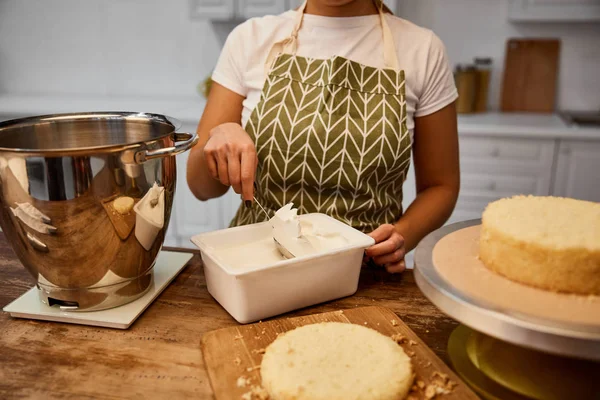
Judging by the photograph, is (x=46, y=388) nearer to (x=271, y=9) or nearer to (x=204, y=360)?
(x=204, y=360)

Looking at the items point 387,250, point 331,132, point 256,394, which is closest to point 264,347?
point 256,394

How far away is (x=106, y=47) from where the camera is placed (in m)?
3.10

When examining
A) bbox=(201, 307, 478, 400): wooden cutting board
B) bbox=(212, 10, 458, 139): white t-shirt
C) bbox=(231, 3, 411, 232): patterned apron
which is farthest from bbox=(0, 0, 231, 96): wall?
bbox=(201, 307, 478, 400): wooden cutting board

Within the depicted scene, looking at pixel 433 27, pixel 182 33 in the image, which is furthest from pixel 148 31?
pixel 433 27

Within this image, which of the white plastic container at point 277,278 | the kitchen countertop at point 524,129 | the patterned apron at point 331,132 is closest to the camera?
the white plastic container at point 277,278

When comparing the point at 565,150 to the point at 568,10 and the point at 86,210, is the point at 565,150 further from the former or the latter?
the point at 86,210

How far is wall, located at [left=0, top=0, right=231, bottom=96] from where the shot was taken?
3.00 meters

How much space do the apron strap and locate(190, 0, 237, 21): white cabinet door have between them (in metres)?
1.39

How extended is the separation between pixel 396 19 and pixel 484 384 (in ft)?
3.10

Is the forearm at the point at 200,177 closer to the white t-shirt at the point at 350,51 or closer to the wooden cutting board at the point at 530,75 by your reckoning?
the white t-shirt at the point at 350,51

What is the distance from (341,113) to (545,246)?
67 cm

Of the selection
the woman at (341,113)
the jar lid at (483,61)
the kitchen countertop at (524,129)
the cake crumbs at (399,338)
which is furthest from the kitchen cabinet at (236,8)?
the cake crumbs at (399,338)

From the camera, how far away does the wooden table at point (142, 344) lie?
0.65 metres

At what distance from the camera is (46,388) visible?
2.12 ft
